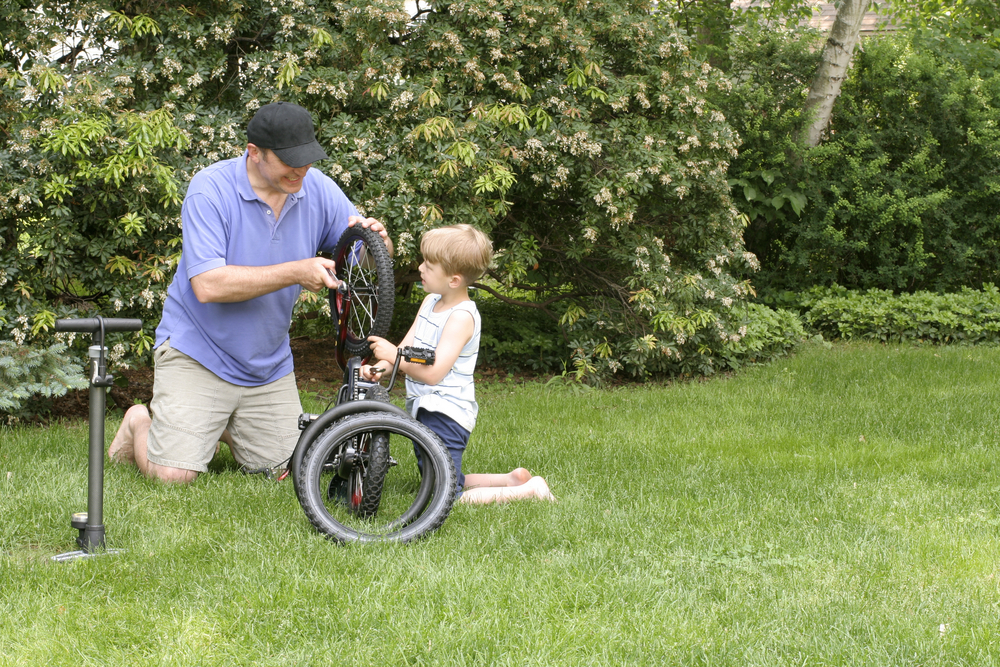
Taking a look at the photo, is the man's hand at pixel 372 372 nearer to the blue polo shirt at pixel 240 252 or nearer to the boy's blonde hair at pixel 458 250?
the boy's blonde hair at pixel 458 250

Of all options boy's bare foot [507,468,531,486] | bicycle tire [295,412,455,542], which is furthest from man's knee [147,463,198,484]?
boy's bare foot [507,468,531,486]

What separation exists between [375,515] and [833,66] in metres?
8.71

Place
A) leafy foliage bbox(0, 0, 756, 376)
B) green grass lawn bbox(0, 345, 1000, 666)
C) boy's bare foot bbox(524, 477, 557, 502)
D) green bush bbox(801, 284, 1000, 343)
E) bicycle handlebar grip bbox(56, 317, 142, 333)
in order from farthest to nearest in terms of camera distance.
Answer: green bush bbox(801, 284, 1000, 343) → leafy foliage bbox(0, 0, 756, 376) → boy's bare foot bbox(524, 477, 557, 502) → bicycle handlebar grip bbox(56, 317, 142, 333) → green grass lawn bbox(0, 345, 1000, 666)

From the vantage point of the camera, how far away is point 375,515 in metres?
3.71

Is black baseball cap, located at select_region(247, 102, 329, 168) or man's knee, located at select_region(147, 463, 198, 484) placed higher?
black baseball cap, located at select_region(247, 102, 329, 168)

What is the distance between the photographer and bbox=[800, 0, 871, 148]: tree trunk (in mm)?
10086

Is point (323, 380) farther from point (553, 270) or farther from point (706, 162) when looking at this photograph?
point (706, 162)

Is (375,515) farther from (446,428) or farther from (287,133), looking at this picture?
(287,133)

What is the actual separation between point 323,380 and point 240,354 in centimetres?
350

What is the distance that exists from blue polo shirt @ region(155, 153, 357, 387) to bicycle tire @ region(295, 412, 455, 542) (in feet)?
3.35

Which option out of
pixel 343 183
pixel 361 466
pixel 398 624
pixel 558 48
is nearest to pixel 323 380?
pixel 343 183

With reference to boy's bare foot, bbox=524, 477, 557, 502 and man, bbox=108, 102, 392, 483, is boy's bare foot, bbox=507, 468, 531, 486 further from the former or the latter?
man, bbox=108, 102, 392, 483

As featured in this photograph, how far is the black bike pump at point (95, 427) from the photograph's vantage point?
10.5ft

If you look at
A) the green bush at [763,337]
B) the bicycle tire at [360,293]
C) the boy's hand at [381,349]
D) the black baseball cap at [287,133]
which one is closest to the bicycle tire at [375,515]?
the boy's hand at [381,349]
